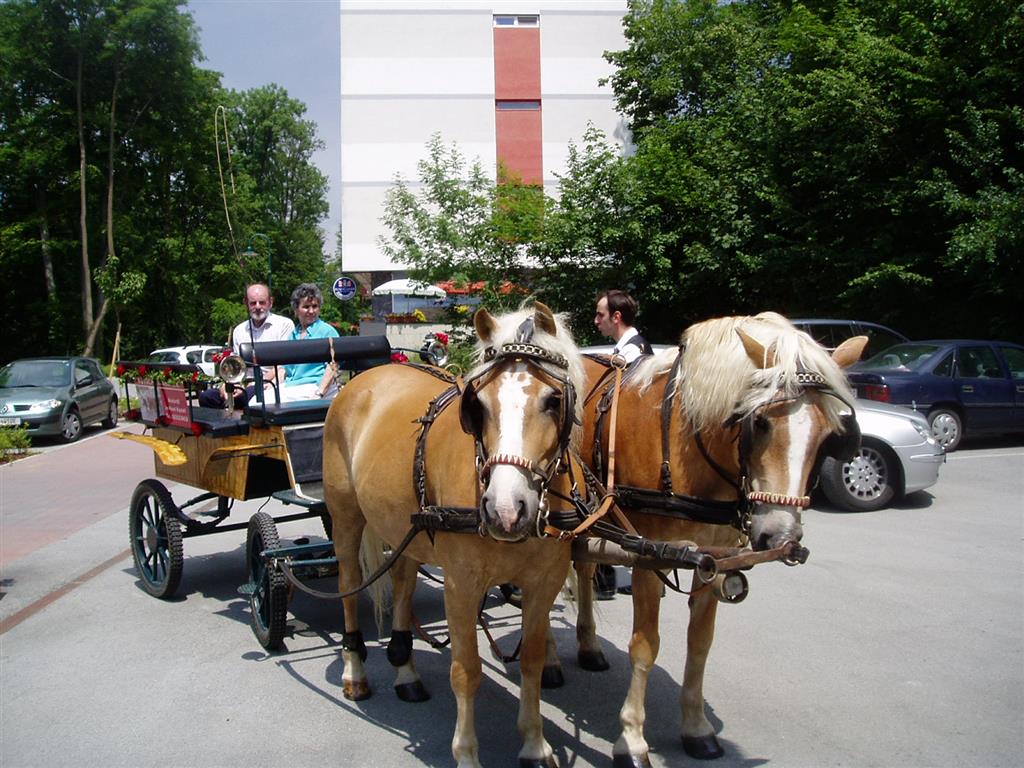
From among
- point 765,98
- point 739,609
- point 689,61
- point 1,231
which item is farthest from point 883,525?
point 1,231

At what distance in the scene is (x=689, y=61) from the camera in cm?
2358

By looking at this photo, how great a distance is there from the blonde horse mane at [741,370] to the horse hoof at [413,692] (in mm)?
2330

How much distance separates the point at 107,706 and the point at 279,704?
37.8 inches

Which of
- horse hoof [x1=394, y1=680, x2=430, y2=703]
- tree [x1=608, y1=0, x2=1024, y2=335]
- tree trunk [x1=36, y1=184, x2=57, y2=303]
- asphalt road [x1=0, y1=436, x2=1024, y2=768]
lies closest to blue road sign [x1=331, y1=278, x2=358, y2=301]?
tree [x1=608, y1=0, x2=1024, y2=335]

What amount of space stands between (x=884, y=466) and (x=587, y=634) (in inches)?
227

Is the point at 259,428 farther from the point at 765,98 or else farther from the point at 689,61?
the point at 689,61

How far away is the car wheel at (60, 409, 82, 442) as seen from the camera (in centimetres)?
1800

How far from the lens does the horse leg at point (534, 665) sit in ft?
12.0

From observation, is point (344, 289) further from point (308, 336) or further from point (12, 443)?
point (308, 336)

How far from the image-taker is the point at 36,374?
18938 millimetres

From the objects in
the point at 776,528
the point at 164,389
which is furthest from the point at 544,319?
the point at 164,389

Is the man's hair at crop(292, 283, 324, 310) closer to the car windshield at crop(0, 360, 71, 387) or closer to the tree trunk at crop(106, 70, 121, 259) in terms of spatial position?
the car windshield at crop(0, 360, 71, 387)

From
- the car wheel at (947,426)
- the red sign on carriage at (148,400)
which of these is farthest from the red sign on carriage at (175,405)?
the car wheel at (947,426)

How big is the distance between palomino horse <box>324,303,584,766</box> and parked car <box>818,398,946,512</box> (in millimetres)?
6428
